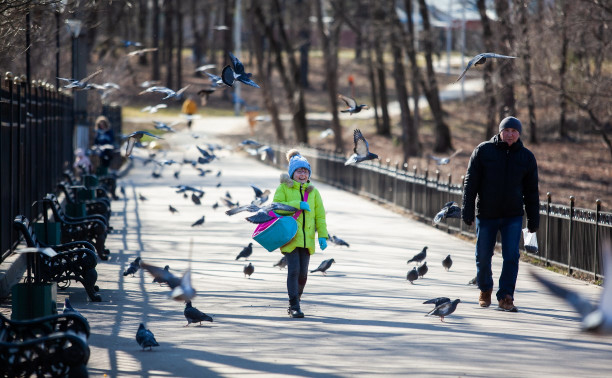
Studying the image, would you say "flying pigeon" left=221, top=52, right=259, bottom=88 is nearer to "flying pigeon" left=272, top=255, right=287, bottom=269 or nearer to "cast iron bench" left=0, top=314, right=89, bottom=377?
"flying pigeon" left=272, top=255, right=287, bottom=269

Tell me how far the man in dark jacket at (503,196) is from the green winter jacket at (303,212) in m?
1.51

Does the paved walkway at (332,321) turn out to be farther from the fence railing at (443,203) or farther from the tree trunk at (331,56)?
the tree trunk at (331,56)

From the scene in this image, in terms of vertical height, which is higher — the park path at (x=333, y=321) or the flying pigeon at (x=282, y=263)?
the flying pigeon at (x=282, y=263)

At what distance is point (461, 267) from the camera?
43.9 ft

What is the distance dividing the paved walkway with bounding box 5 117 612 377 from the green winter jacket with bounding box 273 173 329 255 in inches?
27.6

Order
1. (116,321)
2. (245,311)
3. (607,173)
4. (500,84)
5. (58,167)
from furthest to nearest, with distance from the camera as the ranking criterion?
(607,173) < (500,84) < (58,167) < (245,311) < (116,321)

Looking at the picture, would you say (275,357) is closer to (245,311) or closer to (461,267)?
(245,311)

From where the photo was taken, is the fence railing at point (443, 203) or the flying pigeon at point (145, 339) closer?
the flying pigeon at point (145, 339)

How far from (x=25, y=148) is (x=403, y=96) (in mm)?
24884

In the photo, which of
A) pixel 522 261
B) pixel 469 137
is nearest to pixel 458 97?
pixel 469 137

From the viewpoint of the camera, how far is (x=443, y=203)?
18.1 meters

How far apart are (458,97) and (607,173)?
39277 millimetres

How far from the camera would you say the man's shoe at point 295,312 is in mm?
9359

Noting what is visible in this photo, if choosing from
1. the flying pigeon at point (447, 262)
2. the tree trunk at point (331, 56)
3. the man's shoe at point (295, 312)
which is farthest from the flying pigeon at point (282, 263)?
the tree trunk at point (331, 56)
